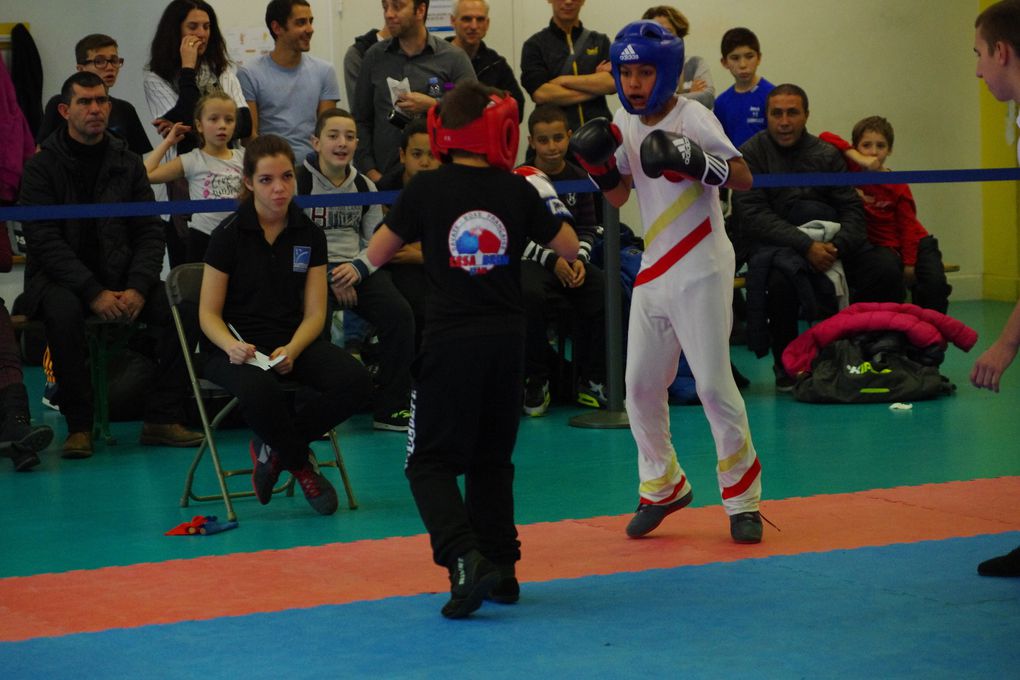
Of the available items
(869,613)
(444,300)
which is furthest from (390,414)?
(869,613)

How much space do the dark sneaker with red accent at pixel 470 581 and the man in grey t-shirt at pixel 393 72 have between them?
4868 millimetres

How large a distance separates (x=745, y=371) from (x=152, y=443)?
3919mm

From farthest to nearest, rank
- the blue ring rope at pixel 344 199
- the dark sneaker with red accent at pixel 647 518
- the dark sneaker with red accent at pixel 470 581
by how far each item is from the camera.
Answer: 1. the blue ring rope at pixel 344 199
2. the dark sneaker with red accent at pixel 647 518
3. the dark sneaker with red accent at pixel 470 581

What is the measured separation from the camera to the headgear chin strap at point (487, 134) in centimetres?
439

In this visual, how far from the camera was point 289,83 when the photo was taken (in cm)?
894

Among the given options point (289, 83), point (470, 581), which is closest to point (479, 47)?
point (289, 83)

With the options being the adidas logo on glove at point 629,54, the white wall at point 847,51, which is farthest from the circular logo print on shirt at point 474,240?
the white wall at point 847,51

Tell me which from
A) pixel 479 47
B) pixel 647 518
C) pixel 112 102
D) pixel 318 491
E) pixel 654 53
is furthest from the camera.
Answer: pixel 479 47

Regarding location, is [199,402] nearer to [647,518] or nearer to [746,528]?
[647,518]

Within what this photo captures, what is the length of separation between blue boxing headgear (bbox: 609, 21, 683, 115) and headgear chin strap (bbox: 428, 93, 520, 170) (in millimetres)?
776

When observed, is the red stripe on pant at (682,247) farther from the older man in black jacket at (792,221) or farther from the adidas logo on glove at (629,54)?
the older man in black jacket at (792,221)

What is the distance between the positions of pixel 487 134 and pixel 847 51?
884cm

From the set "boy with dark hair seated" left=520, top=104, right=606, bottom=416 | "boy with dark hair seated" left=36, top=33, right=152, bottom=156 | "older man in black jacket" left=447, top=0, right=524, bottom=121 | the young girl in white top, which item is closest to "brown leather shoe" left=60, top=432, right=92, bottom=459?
the young girl in white top

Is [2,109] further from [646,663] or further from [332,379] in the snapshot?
[646,663]
